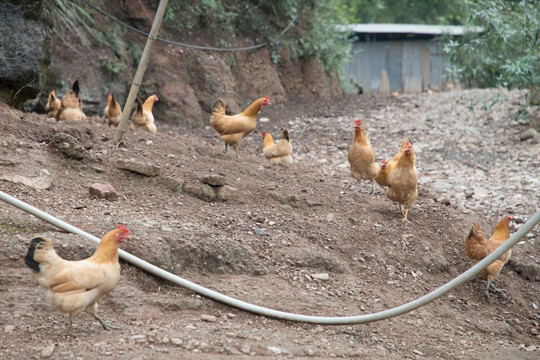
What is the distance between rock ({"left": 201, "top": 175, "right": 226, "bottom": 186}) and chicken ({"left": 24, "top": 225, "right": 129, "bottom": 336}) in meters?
2.32

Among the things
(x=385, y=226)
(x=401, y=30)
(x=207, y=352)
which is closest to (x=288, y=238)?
(x=385, y=226)

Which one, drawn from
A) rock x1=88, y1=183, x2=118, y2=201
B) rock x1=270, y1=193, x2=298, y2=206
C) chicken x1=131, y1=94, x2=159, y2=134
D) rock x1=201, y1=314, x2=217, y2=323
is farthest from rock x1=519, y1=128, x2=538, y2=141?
rock x1=201, y1=314, x2=217, y2=323

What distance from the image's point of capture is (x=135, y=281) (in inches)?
174

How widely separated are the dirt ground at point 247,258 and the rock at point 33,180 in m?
0.02

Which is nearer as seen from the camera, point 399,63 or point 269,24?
point 269,24

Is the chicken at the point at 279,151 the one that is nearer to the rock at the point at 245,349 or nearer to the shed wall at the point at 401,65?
the rock at the point at 245,349

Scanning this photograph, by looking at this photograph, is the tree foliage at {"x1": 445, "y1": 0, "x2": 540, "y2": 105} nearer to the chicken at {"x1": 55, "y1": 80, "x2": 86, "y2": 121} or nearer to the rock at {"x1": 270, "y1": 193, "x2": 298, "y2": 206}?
the rock at {"x1": 270, "y1": 193, "x2": 298, "y2": 206}

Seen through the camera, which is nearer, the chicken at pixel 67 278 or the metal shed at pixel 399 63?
the chicken at pixel 67 278

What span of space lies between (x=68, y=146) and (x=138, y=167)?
0.71 m

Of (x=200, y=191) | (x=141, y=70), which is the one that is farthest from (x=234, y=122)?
(x=200, y=191)

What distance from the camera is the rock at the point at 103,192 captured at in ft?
17.3

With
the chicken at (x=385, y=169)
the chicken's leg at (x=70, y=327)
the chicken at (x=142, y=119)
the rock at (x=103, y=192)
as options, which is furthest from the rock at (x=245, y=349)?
the chicken at (x=142, y=119)

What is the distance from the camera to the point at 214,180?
5.93 meters

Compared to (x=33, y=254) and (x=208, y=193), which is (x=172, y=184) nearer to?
(x=208, y=193)
